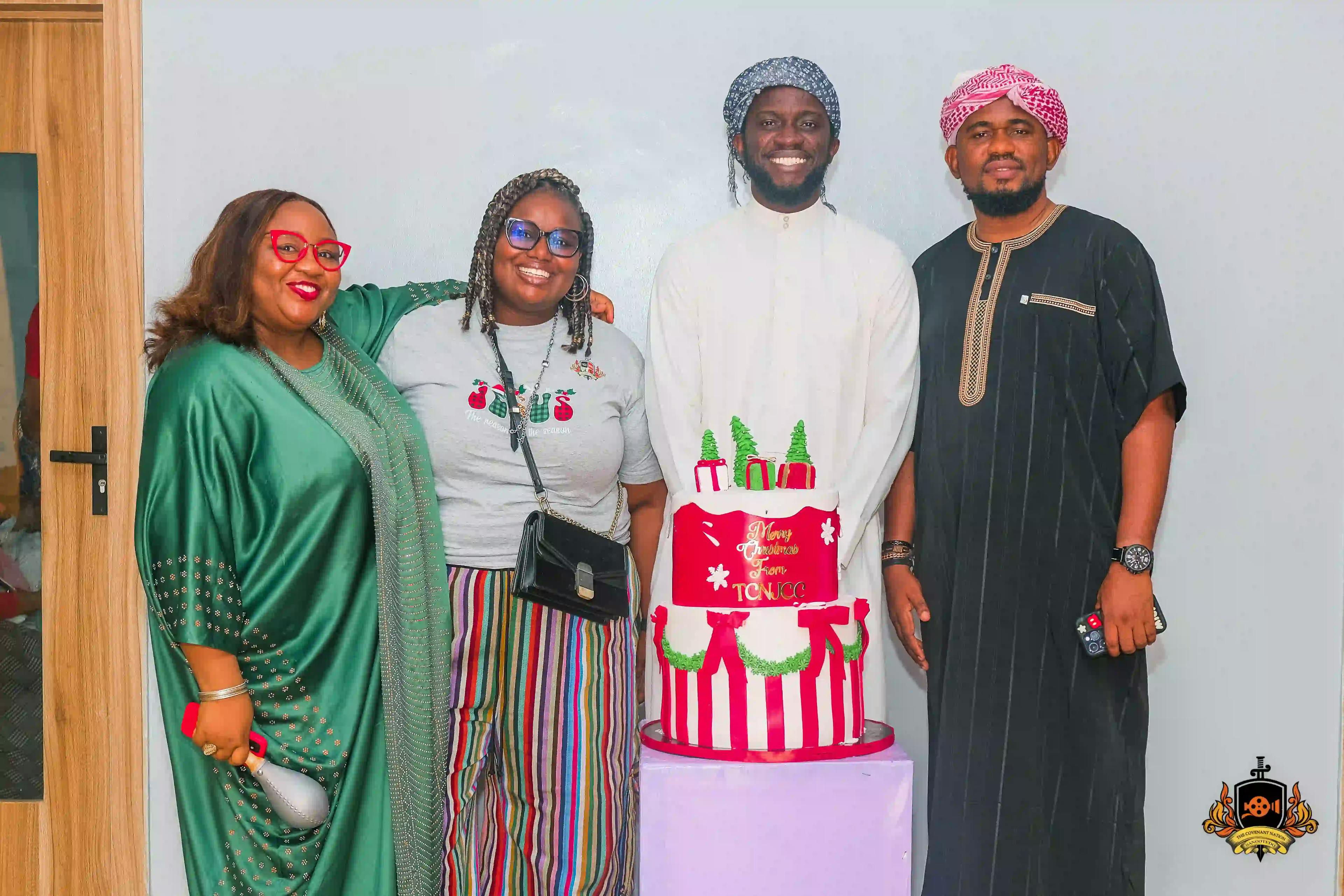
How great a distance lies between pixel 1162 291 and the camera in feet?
11.2

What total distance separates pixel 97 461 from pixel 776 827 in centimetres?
227

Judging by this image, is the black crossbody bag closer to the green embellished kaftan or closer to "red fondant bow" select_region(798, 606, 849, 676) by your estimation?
the green embellished kaftan

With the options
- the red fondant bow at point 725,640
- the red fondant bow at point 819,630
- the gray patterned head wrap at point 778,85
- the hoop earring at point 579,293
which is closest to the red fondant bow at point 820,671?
the red fondant bow at point 819,630

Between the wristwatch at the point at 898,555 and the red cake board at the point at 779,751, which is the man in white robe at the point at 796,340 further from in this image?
the red cake board at the point at 779,751

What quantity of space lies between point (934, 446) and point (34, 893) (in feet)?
9.68

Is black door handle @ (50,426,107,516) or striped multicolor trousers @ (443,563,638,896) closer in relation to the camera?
striped multicolor trousers @ (443,563,638,896)

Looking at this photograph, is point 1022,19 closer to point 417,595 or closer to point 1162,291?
point 1162,291

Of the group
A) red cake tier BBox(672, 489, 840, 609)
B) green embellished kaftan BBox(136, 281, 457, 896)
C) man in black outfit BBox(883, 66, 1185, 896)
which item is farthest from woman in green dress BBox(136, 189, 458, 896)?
man in black outfit BBox(883, 66, 1185, 896)

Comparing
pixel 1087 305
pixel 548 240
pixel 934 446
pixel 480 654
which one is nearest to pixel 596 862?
pixel 480 654

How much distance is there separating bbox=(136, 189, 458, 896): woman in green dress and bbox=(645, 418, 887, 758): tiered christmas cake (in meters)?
0.58

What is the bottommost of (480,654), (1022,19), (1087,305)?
(480,654)

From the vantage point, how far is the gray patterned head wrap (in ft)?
8.98

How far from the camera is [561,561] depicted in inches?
101

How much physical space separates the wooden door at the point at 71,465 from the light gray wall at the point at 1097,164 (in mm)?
119
